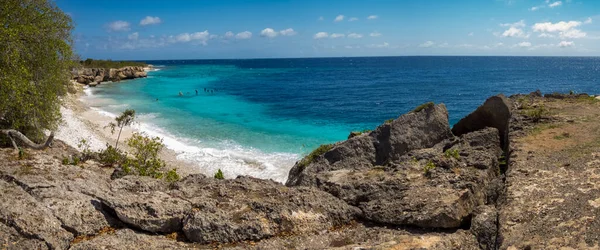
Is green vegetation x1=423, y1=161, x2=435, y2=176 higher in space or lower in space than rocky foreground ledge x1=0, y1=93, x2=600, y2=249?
higher

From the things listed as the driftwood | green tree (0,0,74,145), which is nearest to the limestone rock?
the driftwood

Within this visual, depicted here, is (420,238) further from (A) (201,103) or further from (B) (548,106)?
(A) (201,103)

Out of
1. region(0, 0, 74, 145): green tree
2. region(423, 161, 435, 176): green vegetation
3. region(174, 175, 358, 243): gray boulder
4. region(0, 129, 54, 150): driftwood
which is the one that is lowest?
region(174, 175, 358, 243): gray boulder

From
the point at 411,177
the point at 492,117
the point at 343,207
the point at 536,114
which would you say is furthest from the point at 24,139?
the point at 536,114

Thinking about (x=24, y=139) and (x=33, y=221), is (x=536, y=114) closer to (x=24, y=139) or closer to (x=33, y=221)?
(x=33, y=221)

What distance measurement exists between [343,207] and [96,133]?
36.1 meters

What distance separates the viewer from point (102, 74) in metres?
108

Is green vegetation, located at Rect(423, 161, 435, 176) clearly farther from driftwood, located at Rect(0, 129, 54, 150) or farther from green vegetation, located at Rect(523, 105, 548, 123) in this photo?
driftwood, located at Rect(0, 129, 54, 150)

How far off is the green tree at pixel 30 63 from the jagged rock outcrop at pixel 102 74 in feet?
238

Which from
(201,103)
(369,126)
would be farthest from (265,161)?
(201,103)

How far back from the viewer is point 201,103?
69312mm

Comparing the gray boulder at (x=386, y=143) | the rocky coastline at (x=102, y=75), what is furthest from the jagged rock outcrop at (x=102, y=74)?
the gray boulder at (x=386, y=143)

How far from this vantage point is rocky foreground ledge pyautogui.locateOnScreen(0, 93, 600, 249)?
909 cm

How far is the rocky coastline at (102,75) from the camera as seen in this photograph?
3728 inches
